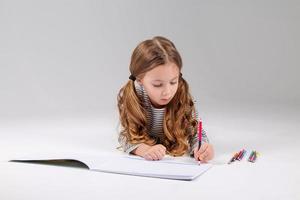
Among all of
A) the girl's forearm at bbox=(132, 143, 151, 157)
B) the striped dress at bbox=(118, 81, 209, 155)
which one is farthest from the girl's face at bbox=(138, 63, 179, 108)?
the girl's forearm at bbox=(132, 143, 151, 157)

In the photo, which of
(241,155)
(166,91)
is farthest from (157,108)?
(241,155)

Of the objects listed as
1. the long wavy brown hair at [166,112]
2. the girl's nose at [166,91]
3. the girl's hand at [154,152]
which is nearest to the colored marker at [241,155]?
the long wavy brown hair at [166,112]

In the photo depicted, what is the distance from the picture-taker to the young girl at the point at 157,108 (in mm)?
4289

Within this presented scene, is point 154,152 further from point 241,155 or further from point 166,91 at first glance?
point 241,155

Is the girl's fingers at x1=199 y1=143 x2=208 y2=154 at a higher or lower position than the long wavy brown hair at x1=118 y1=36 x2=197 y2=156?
lower

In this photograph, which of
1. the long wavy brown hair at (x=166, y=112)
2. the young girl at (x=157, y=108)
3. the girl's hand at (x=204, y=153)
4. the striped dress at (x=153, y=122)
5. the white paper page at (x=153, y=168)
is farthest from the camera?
the striped dress at (x=153, y=122)

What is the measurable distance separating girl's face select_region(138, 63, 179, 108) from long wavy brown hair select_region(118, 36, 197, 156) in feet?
0.20

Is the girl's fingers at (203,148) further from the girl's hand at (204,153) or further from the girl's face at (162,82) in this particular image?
the girl's face at (162,82)

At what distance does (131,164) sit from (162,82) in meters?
0.57

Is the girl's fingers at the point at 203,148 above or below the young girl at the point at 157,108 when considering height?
below

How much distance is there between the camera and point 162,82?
4301mm

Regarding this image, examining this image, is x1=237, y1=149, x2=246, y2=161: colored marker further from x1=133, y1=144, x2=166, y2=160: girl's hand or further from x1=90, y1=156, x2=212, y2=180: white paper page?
x1=133, y1=144, x2=166, y2=160: girl's hand

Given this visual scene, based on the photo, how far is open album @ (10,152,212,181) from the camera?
12.8 ft

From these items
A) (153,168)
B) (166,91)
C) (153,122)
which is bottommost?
(153,168)
